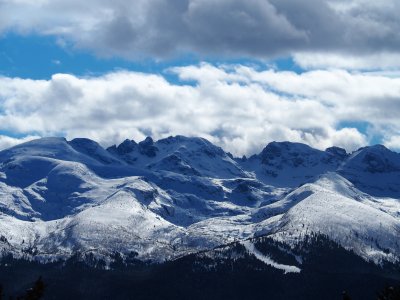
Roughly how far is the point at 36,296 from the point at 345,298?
30.6 metres

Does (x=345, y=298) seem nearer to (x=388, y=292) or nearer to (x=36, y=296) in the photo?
(x=388, y=292)

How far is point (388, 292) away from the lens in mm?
84375

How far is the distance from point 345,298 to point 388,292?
4571 mm

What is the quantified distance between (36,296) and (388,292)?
3512 centimetres

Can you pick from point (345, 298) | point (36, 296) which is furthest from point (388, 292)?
point (36, 296)

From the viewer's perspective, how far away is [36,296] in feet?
265

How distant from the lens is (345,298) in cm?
8362
